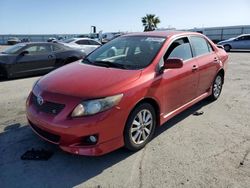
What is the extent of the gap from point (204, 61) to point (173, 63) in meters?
1.52

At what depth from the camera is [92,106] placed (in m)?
3.14

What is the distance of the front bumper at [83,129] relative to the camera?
10.1ft

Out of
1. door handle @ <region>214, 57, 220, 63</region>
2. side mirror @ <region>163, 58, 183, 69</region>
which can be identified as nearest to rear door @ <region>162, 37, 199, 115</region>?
side mirror @ <region>163, 58, 183, 69</region>

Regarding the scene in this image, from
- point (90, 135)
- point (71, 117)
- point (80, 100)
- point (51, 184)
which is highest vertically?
point (80, 100)

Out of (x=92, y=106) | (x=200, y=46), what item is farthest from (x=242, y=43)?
(x=92, y=106)

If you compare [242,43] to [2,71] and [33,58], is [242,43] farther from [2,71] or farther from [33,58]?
[2,71]

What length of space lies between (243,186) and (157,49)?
7.56 feet

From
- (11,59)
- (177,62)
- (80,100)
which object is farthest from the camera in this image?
(11,59)

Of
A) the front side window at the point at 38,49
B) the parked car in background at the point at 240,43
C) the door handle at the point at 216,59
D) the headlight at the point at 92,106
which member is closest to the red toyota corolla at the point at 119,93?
the headlight at the point at 92,106

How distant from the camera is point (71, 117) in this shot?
10.2ft

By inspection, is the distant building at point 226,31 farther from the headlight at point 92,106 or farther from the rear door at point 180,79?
the headlight at point 92,106

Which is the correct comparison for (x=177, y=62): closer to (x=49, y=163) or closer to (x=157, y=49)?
(x=157, y=49)

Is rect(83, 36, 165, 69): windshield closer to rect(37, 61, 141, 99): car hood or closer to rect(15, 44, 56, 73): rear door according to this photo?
rect(37, 61, 141, 99): car hood

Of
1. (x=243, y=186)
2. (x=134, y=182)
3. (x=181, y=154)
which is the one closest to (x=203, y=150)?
(x=181, y=154)
